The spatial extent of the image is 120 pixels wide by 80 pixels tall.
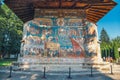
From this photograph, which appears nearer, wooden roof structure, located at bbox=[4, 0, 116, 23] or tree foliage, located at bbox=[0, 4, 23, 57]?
wooden roof structure, located at bbox=[4, 0, 116, 23]

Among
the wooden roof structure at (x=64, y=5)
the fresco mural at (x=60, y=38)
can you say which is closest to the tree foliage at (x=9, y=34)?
the wooden roof structure at (x=64, y=5)

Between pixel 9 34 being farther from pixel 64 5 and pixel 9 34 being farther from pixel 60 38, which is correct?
pixel 60 38

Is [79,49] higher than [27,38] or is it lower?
lower

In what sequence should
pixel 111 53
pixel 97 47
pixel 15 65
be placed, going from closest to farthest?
pixel 15 65 → pixel 97 47 → pixel 111 53

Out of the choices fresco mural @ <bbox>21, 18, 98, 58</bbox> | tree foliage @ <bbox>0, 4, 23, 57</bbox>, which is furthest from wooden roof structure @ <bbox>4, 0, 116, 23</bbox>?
tree foliage @ <bbox>0, 4, 23, 57</bbox>

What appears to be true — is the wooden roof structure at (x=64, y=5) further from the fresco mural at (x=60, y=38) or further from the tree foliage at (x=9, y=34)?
the tree foliage at (x=9, y=34)

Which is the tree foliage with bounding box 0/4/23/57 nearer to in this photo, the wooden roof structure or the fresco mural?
the wooden roof structure

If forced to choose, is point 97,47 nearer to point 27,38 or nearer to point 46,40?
point 46,40

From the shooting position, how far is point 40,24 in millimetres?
14969

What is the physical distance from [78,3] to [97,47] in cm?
412

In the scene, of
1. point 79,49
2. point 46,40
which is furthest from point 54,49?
point 79,49

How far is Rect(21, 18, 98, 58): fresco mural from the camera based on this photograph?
47.0ft

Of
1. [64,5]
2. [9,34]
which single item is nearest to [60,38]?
[64,5]

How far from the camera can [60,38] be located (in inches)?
572
